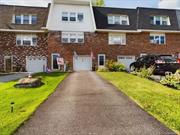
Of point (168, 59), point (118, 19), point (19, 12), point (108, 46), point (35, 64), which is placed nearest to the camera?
point (168, 59)

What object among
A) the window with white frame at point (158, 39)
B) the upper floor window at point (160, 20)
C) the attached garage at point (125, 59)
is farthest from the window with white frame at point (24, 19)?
the upper floor window at point (160, 20)

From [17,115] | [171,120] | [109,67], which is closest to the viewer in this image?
[171,120]

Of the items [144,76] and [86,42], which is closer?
[144,76]

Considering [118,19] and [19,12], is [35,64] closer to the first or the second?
[19,12]

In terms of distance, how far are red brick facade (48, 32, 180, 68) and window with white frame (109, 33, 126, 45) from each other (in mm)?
382

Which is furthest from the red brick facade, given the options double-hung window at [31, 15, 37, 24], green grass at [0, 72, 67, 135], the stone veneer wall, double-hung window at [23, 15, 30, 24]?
green grass at [0, 72, 67, 135]

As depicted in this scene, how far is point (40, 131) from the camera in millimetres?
8320

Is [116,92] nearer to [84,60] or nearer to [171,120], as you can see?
[171,120]

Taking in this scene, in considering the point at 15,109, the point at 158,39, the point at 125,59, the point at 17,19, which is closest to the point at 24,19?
the point at 17,19

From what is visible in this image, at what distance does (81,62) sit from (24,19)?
8532 mm

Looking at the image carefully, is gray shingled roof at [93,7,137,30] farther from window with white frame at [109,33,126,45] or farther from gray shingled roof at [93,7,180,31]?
window with white frame at [109,33,126,45]

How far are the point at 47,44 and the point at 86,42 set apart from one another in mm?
4506

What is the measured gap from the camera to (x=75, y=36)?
130ft

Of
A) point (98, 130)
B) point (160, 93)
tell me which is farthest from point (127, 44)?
point (98, 130)
